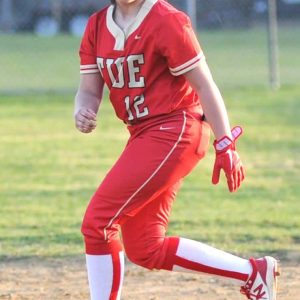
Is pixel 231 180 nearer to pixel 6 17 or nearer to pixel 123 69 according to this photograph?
pixel 123 69

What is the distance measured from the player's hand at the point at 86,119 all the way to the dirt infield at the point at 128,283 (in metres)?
1.33

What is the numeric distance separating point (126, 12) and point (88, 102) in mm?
497

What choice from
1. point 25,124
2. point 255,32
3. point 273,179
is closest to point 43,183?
point 273,179

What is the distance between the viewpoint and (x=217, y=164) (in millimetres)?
4590

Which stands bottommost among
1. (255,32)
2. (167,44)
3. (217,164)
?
(255,32)

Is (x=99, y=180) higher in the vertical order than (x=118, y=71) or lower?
lower

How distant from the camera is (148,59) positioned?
14.9 feet

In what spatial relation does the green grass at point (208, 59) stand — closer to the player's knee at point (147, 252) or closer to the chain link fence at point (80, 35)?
the chain link fence at point (80, 35)

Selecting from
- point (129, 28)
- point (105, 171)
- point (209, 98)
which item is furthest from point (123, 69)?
point (105, 171)

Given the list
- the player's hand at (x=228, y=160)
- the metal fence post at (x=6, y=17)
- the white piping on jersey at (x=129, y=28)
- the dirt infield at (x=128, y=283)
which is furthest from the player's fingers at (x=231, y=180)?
the metal fence post at (x=6, y=17)

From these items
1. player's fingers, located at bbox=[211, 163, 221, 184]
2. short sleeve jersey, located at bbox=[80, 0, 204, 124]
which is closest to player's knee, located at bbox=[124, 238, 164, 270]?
player's fingers, located at bbox=[211, 163, 221, 184]

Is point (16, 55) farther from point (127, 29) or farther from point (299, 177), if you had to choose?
point (127, 29)

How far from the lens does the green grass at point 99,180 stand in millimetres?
7383

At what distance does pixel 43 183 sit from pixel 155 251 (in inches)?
201
